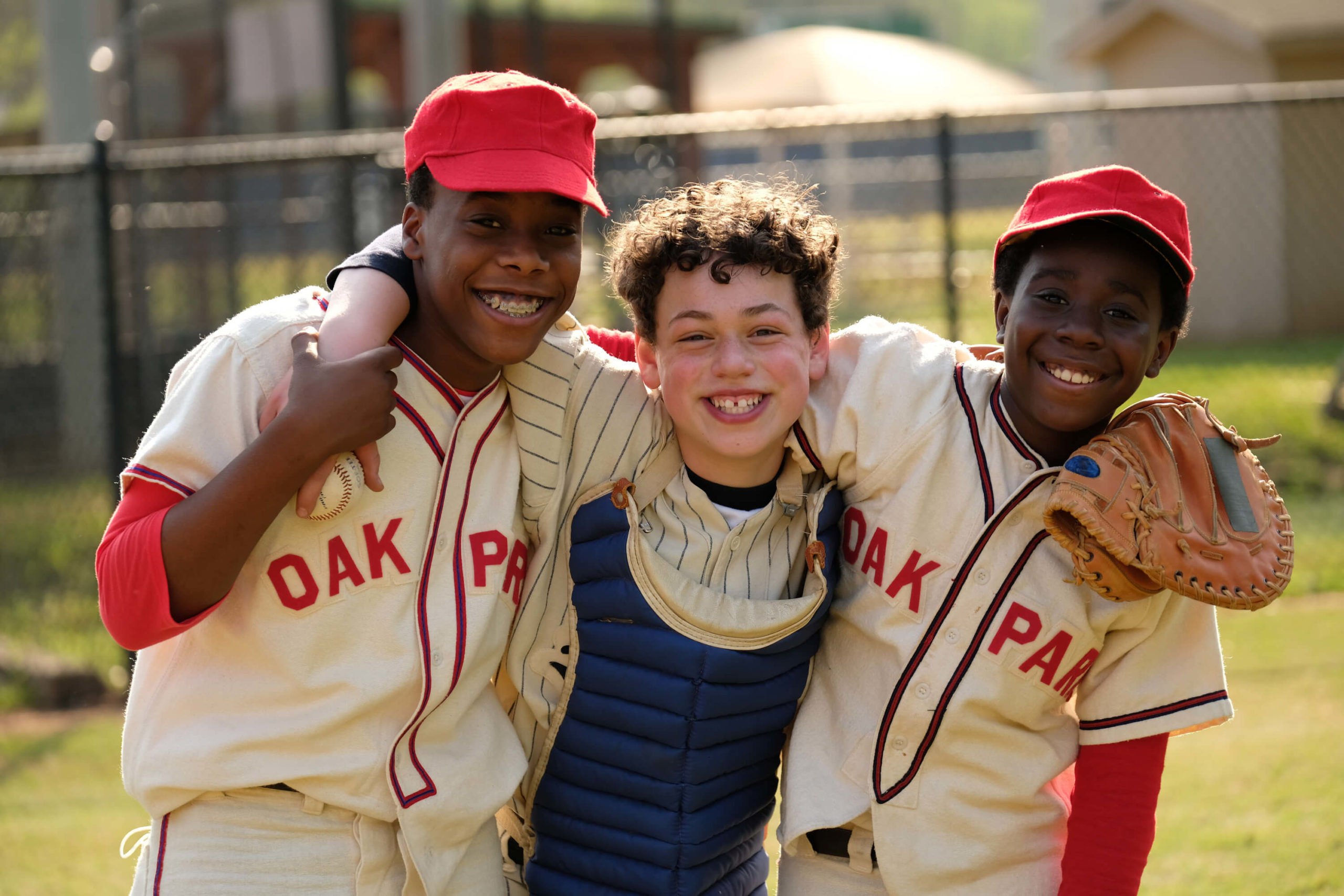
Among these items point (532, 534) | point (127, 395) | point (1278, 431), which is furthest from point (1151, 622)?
point (1278, 431)

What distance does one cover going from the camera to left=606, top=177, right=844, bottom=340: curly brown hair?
6.92 feet

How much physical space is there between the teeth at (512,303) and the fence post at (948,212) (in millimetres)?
3811

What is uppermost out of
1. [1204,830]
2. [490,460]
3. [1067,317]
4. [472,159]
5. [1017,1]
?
[1017,1]

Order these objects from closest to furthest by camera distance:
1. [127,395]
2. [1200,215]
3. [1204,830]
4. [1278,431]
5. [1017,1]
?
1. [1204,830]
2. [127,395]
3. [1278,431]
4. [1200,215]
5. [1017,1]

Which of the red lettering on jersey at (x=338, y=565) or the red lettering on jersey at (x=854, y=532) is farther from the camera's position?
the red lettering on jersey at (x=854, y=532)

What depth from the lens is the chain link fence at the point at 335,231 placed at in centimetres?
561

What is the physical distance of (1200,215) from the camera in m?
12.5

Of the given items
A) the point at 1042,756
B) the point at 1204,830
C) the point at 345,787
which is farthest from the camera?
the point at 1204,830

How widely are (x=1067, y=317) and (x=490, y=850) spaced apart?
1291mm

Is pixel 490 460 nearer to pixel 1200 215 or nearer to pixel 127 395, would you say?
pixel 127 395

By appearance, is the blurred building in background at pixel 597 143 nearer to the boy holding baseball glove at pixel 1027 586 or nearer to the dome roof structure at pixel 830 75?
the dome roof structure at pixel 830 75

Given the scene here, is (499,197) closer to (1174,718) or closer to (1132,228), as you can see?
(1132,228)

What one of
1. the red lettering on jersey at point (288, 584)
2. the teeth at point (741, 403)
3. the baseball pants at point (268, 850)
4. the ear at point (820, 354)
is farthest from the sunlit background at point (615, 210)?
the baseball pants at point (268, 850)

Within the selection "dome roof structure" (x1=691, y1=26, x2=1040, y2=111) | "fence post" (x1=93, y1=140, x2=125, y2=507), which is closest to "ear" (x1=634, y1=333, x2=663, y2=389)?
"fence post" (x1=93, y1=140, x2=125, y2=507)
